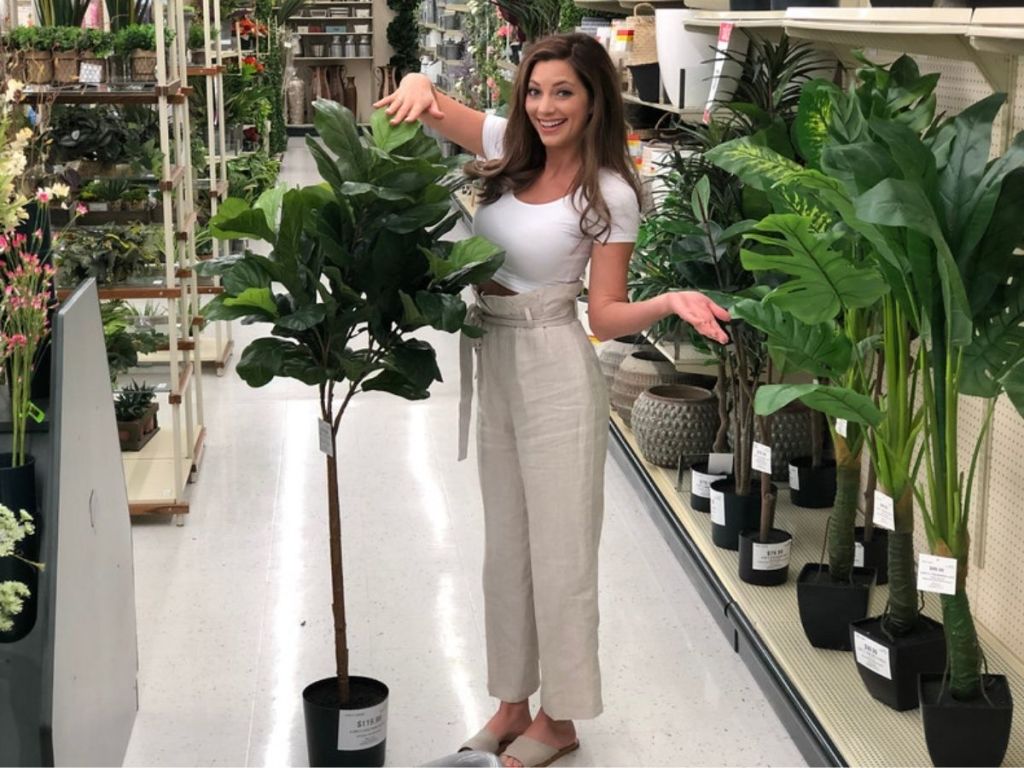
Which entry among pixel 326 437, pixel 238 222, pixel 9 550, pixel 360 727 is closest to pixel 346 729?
pixel 360 727

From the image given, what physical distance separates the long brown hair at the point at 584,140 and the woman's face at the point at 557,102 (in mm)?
15

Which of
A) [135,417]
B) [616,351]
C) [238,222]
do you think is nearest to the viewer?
[238,222]

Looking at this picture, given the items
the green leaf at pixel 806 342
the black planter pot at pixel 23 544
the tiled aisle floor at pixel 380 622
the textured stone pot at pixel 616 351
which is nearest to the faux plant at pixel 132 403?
the tiled aisle floor at pixel 380 622

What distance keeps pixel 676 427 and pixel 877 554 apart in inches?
47.2

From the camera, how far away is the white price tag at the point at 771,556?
380cm

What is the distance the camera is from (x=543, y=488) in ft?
9.62

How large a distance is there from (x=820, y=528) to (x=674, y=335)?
0.89 meters

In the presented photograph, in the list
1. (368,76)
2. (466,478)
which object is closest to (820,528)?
(466,478)

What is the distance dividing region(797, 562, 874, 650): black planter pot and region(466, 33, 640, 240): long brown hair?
1170mm

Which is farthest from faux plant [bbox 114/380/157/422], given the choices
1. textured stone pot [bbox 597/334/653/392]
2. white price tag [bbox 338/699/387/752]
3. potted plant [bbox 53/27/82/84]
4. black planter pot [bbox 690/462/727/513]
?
white price tag [bbox 338/699/387/752]

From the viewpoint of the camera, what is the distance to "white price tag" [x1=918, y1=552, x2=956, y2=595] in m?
2.64

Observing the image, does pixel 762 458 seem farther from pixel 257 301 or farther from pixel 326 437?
pixel 257 301

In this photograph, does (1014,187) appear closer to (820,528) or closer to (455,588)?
(820,528)

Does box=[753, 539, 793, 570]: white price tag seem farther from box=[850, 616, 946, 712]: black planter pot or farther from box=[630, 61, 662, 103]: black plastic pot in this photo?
box=[630, 61, 662, 103]: black plastic pot
